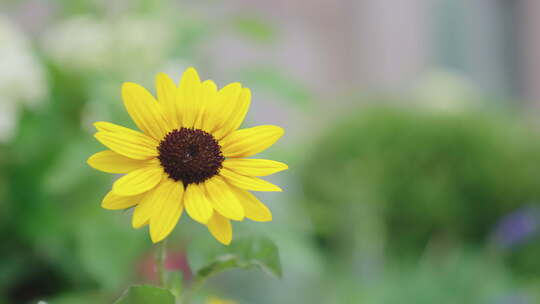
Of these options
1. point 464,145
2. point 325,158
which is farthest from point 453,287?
point 325,158

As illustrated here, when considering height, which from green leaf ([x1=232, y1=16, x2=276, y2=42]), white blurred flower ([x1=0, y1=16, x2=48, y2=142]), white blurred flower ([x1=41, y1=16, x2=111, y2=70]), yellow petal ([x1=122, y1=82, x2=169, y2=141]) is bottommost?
yellow petal ([x1=122, y1=82, x2=169, y2=141])

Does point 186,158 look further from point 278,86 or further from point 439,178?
point 439,178

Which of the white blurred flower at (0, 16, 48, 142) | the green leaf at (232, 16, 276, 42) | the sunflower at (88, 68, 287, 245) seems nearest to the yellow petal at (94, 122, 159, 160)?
the sunflower at (88, 68, 287, 245)

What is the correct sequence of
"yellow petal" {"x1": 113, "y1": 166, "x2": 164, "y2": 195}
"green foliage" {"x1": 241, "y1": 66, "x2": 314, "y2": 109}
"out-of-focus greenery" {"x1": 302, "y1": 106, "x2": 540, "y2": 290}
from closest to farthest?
"yellow petal" {"x1": 113, "y1": 166, "x2": 164, "y2": 195} → "green foliage" {"x1": 241, "y1": 66, "x2": 314, "y2": 109} → "out-of-focus greenery" {"x1": 302, "y1": 106, "x2": 540, "y2": 290}

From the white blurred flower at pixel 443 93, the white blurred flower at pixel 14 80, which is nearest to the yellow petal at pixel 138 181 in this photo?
the white blurred flower at pixel 14 80

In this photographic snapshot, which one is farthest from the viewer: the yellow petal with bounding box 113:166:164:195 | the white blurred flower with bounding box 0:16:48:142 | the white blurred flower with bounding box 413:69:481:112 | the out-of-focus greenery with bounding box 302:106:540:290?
the white blurred flower with bounding box 413:69:481:112

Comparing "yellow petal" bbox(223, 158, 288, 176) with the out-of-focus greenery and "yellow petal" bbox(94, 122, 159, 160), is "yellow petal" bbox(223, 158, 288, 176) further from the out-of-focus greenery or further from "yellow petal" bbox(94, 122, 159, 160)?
the out-of-focus greenery
